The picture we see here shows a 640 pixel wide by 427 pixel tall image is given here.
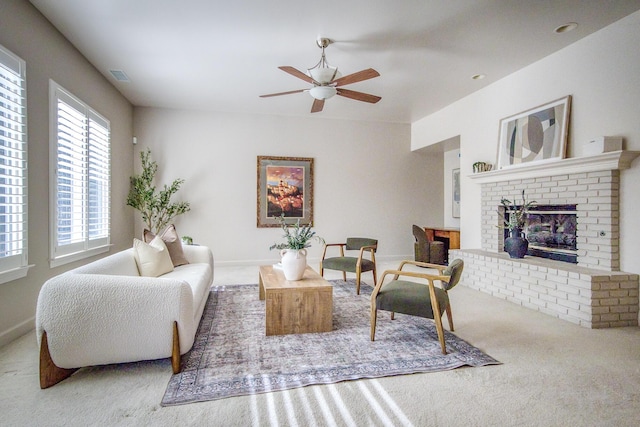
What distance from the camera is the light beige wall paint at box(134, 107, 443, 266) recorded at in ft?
19.5

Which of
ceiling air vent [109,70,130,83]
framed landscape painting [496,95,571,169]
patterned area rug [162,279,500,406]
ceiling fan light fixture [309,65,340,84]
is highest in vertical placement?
ceiling air vent [109,70,130,83]

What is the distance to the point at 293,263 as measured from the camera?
120 inches

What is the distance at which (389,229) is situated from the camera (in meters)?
6.88

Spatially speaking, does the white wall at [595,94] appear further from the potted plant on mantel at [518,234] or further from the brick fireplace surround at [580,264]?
the potted plant on mantel at [518,234]

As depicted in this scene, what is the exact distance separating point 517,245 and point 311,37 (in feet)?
11.2

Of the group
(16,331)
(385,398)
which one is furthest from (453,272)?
(16,331)

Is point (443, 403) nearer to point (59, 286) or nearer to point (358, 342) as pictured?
point (358, 342)

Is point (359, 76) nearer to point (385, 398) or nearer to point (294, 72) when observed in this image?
point (294, 72)

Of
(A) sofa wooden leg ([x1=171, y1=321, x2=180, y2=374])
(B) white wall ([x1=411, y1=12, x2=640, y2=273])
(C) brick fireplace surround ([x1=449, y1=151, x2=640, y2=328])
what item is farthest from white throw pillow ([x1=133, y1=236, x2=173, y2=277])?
(B) white wall ([x1=411, y1=12, x2=640, y2=273])

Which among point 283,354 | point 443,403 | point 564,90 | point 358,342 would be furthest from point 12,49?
point 564,90

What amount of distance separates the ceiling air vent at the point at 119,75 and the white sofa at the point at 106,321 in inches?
130

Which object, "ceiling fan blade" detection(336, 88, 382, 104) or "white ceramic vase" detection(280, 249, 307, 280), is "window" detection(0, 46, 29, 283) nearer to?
"white ceramic vase" detection(280, 249, 307, 280)

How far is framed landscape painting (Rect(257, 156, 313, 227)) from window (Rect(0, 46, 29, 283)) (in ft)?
12.1

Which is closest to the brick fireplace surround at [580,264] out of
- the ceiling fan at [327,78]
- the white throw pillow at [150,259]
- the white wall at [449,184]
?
the ceiling fan at [327,78]
